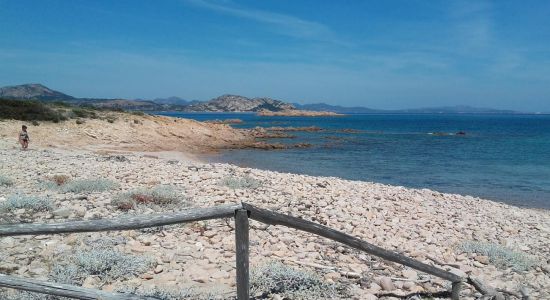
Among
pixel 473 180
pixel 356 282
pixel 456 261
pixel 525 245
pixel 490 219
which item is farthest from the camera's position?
pixel 473 180

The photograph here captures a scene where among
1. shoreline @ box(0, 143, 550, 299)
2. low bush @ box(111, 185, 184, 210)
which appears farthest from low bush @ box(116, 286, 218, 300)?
low bush @ box(111, 185, 184, 210)

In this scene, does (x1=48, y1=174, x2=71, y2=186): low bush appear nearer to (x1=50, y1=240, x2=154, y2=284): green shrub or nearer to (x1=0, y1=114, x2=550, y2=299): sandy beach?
(x1=0, y1=114, x2=550, y2=299): sandy beach

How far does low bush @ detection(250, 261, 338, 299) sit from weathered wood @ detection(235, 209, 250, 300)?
99 cm

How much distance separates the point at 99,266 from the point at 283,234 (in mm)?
3322

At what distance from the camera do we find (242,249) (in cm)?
428

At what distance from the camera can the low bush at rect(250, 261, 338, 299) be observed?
534 centimetres

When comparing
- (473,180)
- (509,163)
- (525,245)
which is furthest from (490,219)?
(509,163)

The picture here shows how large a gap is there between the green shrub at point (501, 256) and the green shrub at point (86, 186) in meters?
8.45

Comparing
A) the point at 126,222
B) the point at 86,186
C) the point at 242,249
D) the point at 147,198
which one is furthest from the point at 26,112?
the point at 242,249

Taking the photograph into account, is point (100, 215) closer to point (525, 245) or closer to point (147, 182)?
point (147, 182)

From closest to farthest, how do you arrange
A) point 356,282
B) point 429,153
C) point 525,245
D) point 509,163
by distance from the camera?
point 356,282 → point 525,245 → point 509,163 → point 429,153

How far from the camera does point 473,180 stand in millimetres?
22938

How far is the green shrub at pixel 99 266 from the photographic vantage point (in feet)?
17.6

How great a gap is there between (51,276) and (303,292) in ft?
10.9
